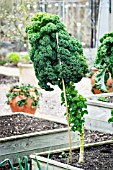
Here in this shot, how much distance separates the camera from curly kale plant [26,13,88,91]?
209 inches

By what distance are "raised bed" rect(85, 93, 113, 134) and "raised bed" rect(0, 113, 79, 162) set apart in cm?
108

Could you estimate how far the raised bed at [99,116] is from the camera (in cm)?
770

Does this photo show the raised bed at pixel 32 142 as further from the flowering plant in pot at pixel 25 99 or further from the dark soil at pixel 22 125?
the flowering plant in pot at pixel 25 99

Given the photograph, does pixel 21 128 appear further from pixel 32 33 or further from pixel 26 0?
pixel 26 0

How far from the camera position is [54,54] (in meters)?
5.36

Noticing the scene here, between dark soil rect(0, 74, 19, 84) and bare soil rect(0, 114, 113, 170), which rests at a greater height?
bare soil rect(0, 114, 113, 170)

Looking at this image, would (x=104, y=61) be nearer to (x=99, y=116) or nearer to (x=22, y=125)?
(x=22, y=125)

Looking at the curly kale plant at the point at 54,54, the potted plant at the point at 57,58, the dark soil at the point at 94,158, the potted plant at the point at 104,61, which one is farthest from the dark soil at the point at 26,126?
the potted plant at the point at 104,61

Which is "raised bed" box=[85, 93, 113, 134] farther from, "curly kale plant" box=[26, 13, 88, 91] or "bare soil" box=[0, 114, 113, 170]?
"curly kale plant" box=[26, 13, 88, 91]

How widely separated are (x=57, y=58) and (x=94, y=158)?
1048 mm

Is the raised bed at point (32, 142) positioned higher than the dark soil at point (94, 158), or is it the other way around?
the dark soil at point (94, 158)

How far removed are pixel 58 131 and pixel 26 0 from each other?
6.93 metres

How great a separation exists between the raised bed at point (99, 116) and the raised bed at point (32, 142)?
108cm

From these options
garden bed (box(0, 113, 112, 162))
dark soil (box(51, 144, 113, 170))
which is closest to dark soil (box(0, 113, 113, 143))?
garden bed (box(0, 113, 112, 162))
